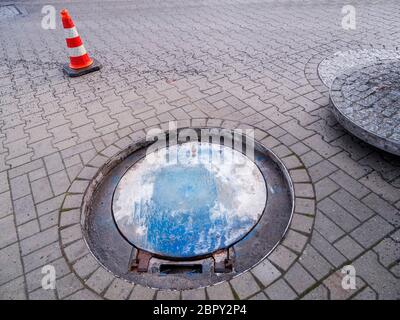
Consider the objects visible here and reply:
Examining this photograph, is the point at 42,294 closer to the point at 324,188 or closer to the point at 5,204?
the point at 5,204

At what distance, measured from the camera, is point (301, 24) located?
586cm

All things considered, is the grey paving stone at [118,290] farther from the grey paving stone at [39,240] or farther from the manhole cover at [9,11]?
the manhole cover at [9,11]

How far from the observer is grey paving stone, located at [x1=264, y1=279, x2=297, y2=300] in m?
1.92

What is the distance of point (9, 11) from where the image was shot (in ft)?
27.2

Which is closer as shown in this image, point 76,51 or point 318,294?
point 318,294

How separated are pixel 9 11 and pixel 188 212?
9047 mm

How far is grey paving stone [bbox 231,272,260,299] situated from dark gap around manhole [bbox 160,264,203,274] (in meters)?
0.29

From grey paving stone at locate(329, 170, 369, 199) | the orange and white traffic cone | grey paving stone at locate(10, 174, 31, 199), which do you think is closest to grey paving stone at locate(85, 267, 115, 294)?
grey paving stone at locate(10, 174, 31, 199)

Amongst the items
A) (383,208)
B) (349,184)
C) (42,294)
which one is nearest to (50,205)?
(42,294)

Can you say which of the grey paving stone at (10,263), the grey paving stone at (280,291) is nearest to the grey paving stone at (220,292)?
the grey paving stone at (280,291)

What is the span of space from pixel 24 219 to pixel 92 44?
4.27m

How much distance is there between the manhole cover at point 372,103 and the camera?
2.68 metres
